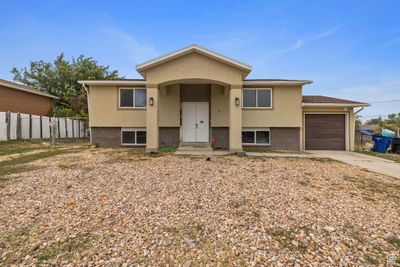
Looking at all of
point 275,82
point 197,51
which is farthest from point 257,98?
point 197,51

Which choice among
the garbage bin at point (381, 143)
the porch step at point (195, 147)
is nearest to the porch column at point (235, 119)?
the porch step at point (195, 147)

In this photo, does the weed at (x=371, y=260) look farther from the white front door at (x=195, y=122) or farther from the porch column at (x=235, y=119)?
the white front door at (x=195, y=122)

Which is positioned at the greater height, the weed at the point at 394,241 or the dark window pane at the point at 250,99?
the dark window pane at the point at 250,99

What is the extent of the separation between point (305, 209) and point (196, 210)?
197 centimetres

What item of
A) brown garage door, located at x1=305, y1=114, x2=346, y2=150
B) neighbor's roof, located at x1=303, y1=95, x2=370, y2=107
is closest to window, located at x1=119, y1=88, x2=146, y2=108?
neighbor's roof, located at x1=303, y1=95, x2=370, y2=107

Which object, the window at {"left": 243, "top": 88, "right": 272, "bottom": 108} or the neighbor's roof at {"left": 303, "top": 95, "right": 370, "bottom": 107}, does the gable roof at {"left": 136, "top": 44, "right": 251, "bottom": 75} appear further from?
A: the neighbor's roof at {"left": 303, "top": 95, "right": 370, "bottom": 107}

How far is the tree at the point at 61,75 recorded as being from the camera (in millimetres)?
25303

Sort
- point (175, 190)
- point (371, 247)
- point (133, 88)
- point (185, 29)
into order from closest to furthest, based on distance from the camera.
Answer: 1. point (371, 247)
2. point (175, 190)
3. point (133, 88)
4. point (185, 29)

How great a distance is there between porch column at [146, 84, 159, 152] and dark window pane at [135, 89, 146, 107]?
255cm

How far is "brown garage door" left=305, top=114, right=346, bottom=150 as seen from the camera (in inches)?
480

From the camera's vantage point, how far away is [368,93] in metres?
25.8

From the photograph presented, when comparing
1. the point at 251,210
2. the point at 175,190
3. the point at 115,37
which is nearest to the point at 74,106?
the point at 115,37

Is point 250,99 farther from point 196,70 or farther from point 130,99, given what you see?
point 130,99

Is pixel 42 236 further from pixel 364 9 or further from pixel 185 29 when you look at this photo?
pixel 364 9
